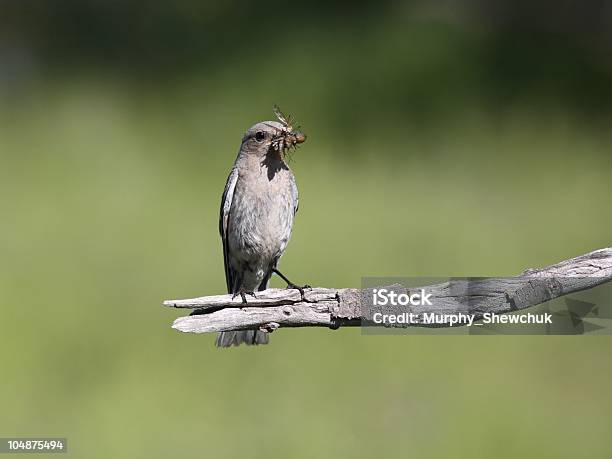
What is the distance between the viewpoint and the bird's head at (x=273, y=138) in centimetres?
312

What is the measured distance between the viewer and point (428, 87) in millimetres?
7324

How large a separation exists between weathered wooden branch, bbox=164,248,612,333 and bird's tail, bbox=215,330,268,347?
813 millimetres

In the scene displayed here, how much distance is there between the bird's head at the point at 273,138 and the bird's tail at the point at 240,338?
67 centimetres

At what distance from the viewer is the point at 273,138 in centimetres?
322

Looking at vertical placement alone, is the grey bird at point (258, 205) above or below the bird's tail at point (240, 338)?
above

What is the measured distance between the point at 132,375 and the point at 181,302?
2460 mm

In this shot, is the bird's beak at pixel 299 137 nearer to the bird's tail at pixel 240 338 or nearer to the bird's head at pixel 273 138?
the bird's head at pixel 273 138

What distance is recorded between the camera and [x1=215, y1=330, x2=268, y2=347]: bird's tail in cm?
370

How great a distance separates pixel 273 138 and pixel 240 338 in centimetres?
83

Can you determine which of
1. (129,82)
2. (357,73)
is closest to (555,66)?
(357,73)

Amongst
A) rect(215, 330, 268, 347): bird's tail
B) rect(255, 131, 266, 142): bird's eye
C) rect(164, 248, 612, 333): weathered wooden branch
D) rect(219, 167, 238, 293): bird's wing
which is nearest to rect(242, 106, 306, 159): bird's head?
rect(255, 131, 266, 142): bird's eye

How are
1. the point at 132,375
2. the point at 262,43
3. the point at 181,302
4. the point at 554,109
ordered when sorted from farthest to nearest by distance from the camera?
the point at 262,43, the point at 554,109, the point at 132,375, the point at 181,302

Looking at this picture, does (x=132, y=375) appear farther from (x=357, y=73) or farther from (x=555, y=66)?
(x=555, y=66)

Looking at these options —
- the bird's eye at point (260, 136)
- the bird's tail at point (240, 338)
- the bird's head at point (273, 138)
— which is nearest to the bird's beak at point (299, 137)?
the bird's head at point (273, 138)
